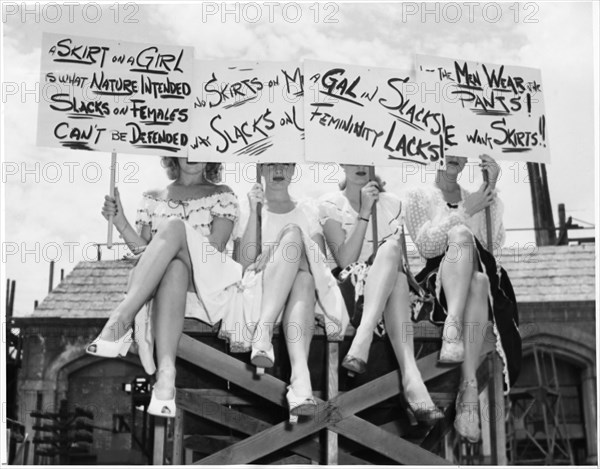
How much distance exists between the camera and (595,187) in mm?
6348

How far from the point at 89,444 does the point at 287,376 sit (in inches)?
267

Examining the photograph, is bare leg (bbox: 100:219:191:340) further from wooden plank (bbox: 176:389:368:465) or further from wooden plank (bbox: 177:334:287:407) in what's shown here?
wooden plank (bbox: 176:389:368:465)

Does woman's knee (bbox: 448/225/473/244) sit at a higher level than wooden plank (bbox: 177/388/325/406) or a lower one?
higher

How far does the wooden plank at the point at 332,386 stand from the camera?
5093 mm

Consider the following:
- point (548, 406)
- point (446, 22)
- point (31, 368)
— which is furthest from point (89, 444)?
point (446, 22)

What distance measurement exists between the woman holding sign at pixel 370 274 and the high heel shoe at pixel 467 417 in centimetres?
23

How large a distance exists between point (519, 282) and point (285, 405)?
236 inches

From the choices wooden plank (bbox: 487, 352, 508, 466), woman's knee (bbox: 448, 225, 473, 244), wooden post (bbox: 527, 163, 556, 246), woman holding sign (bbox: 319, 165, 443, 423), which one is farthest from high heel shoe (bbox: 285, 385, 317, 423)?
wooden post (bbox: 527, 163, 556, 246)

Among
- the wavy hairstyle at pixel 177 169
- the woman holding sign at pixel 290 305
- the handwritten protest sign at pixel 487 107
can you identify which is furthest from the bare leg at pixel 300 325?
the handwritten protest sign at pixel 487 107

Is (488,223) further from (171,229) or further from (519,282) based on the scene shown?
(519,282)

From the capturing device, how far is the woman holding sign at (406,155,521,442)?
5215 millimetres

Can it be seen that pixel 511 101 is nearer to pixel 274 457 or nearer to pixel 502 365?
pixel 502 365

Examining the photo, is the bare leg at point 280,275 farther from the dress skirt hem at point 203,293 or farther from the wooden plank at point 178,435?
the wooden plank at point 178,435

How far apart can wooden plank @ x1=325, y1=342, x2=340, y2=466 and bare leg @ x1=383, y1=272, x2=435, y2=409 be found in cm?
35
